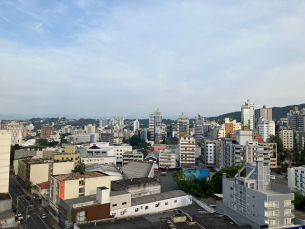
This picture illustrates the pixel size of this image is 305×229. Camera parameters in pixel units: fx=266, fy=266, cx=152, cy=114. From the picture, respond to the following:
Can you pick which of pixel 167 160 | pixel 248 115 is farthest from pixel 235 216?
pixel 248 115

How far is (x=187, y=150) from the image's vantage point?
40.5 meters

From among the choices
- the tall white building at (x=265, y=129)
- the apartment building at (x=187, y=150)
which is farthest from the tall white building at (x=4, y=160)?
the tall white building at (x=265, y=129)

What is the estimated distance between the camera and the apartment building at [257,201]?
14.3 metres

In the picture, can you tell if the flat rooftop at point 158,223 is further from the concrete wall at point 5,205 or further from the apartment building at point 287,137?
the apartment building at point 287,137

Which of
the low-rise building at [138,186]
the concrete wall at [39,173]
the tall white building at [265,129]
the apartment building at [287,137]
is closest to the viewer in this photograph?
the low-rise building at [138,186]

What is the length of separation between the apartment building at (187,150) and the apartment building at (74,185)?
21.2 metres

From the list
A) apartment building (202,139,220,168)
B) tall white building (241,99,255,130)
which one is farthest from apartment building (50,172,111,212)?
tall white building (241,99,255,130)

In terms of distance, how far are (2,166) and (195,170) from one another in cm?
2082

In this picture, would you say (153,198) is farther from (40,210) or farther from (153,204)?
(40,210)

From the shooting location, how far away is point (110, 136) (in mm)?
79312

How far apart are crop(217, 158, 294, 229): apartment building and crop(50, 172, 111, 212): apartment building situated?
29.8ft

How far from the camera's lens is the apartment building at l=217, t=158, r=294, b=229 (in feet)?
47.0

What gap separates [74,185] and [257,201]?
12289 millimetres

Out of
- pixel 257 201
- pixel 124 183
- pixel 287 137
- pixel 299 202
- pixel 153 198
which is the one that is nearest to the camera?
pixel 257 201
